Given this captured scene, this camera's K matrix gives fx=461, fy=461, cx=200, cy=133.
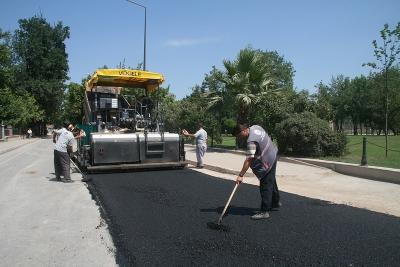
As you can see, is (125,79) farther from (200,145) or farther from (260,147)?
(260,147)

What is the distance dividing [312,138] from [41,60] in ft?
178

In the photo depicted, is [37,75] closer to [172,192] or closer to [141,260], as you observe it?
[172,192]

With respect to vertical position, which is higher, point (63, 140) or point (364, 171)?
point (63, 140)

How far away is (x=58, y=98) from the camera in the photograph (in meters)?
63.9

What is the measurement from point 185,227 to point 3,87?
1773 inches

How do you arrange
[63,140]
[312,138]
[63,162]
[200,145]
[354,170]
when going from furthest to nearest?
[312,138], [200,145], [354,170], [63,140], [63,162]

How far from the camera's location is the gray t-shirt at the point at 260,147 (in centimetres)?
664

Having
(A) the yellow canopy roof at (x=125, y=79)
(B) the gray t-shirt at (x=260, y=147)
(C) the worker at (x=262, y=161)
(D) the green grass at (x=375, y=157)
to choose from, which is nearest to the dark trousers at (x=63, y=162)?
(A) the yellow canopy roof at (x=125, y=79)

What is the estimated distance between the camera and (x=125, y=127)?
14406 millimetres

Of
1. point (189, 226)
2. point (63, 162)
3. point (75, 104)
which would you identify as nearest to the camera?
point (189, 226)

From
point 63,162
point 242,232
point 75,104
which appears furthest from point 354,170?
point 75,104

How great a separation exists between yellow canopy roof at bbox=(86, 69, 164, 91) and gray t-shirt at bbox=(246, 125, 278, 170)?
26.7 ft

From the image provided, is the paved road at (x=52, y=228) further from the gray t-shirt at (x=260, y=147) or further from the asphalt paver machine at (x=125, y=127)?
the gray t-shirt at (x=260, y=147)

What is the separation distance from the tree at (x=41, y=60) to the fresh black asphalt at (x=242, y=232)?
56.3m
